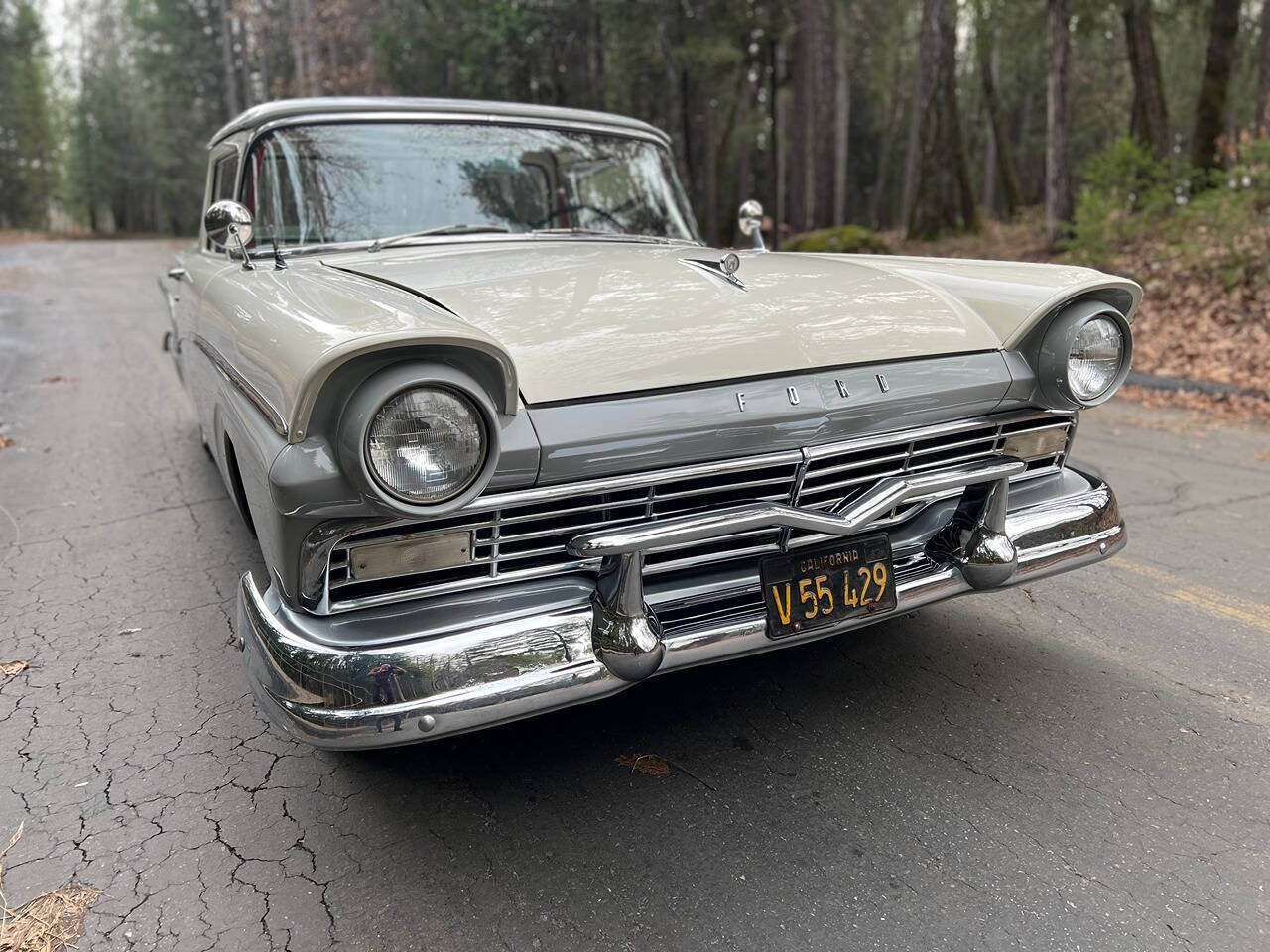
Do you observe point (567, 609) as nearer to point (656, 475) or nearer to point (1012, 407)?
point (656, 475)

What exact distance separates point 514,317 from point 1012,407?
1350mm

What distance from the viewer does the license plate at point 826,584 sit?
7.13 ft

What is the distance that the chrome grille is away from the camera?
1945 mm

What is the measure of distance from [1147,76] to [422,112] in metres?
12.6

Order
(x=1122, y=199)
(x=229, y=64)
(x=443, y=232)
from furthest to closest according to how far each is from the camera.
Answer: (x=229, y=64), (x=1122, y=199), (x=443, y=232)

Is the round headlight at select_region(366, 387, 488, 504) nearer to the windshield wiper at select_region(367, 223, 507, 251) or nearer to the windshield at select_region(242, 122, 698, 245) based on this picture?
the windshield wiper at select_region(367, 223, 507, 251)

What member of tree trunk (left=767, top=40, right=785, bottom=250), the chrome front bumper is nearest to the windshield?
the chrome front bumper

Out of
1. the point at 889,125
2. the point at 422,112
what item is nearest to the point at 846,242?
the point at 422,112

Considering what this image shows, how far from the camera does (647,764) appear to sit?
7.83 ft

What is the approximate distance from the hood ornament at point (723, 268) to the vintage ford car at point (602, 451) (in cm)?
1

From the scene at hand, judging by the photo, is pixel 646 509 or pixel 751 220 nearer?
pixel 646 509

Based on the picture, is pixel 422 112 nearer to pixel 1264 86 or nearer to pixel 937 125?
pixel 1264 86

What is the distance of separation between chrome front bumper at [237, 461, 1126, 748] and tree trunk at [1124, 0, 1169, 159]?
42.9ft

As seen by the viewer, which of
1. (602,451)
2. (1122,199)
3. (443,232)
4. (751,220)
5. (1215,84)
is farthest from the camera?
(1215,84)
